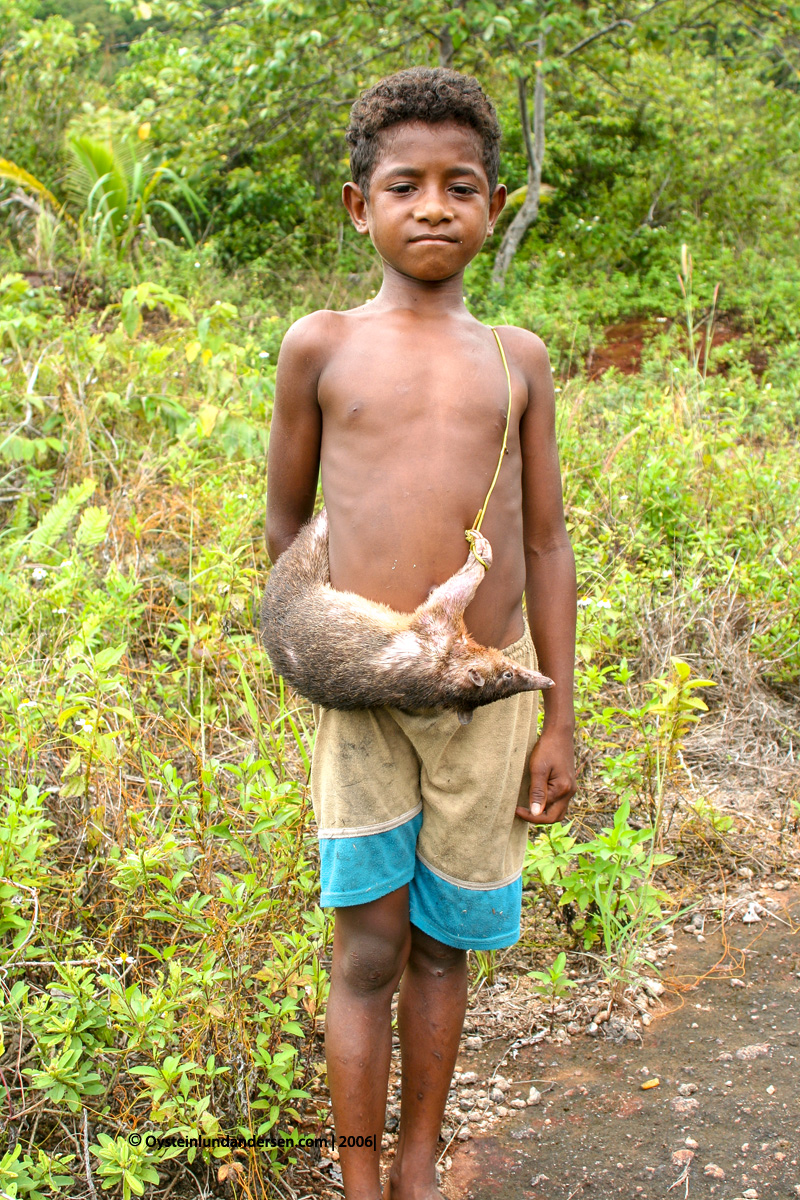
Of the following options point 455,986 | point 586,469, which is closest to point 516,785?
point 455,986

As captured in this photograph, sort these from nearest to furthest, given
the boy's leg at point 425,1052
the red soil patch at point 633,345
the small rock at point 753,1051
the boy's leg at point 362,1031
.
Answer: the boy's leg at point 362,1031 < the boy's leg at point 425,1052 < the small rock at point 753,1051 < the red soil patch at point 633,345

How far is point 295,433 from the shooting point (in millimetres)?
1957

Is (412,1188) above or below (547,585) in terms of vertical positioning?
below

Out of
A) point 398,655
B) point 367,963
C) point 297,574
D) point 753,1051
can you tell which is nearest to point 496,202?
point 297,574

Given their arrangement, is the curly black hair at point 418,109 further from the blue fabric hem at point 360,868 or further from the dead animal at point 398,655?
the blue fabric hem at point 360,868

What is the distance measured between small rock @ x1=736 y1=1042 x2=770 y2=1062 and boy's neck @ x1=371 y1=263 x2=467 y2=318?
75.2 inches

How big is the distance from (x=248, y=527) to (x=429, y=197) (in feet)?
6.98

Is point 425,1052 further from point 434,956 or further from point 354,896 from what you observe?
point 354,896

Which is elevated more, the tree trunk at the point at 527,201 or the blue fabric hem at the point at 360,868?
the tree trunk at the point at 527,201

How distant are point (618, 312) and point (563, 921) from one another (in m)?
6.80

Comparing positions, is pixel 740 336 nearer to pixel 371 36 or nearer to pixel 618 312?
pixel 618 312

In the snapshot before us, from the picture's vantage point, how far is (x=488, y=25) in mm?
6672

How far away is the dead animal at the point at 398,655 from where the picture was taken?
1743mm

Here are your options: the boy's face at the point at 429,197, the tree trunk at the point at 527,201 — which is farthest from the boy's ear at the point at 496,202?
the tree trunk at the point at 527,201
